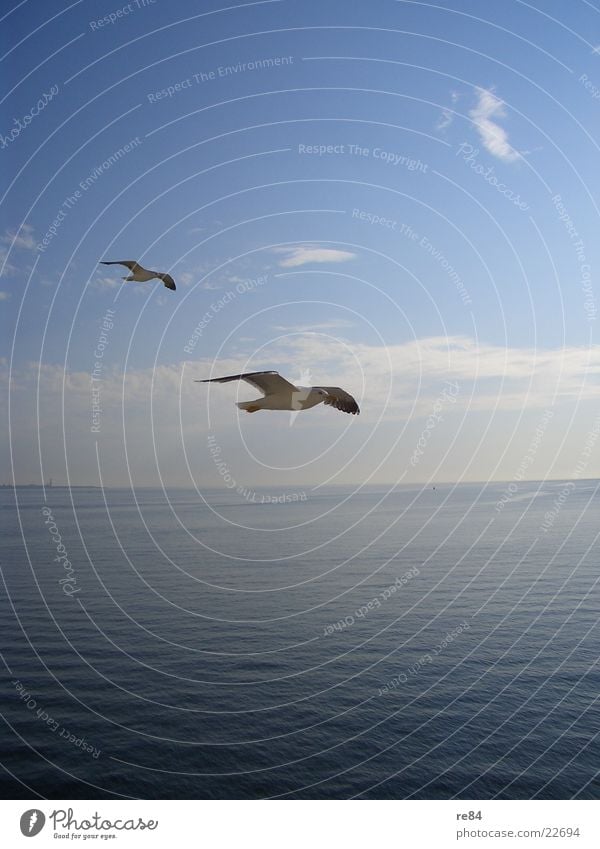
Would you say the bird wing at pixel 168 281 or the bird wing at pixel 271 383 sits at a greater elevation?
the bird wing at pixel 168 281

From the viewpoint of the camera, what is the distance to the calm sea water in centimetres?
5550

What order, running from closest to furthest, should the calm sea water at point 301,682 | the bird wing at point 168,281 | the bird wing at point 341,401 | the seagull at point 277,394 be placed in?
the seagull at point 277,394 → the bird wing at point 341,401 → the bird wing at point 168,281 → the calm sea water at point 301,682

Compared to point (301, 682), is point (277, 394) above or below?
above

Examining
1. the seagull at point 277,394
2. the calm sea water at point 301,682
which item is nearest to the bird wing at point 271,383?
the seagull at point 277,394

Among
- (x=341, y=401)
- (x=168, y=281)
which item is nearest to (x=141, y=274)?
(x=168, y=281)

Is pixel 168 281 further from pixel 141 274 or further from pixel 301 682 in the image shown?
pixel 301 682

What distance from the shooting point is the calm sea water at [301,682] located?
55500mm

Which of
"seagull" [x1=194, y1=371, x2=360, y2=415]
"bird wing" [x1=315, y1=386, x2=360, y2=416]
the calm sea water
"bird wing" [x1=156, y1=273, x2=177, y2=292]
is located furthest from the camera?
the calm sea water

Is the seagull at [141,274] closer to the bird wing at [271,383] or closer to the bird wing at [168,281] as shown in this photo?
the bird wing at [168,281]

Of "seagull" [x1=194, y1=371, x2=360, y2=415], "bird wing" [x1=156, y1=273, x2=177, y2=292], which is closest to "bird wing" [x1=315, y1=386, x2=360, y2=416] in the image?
"seagull" [x1=194, y1=371, x2=360, y2=415]

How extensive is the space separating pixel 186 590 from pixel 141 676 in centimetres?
→ 3715

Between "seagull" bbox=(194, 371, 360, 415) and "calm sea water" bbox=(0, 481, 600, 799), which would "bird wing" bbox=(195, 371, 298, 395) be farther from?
"calm sea water" bbox=(0, 481, 600, 799)

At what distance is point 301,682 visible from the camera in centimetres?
7194

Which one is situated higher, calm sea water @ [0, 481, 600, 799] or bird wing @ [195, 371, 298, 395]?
bird wing @ [195, 371, 298, 395]
